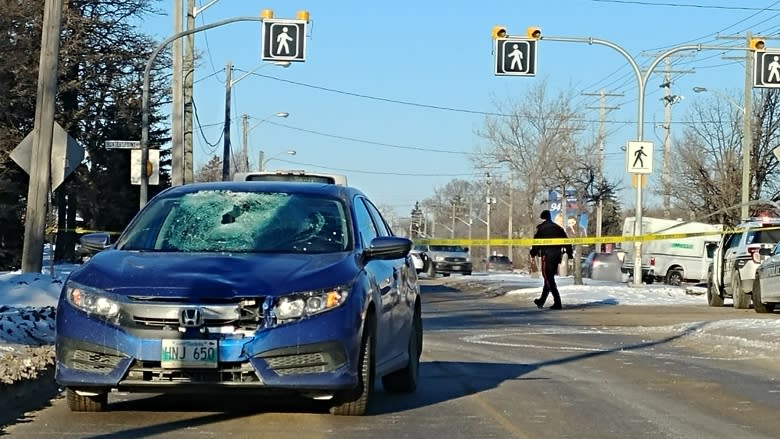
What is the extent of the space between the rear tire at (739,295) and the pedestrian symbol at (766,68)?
4.26m

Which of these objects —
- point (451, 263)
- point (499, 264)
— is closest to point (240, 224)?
point (451, 263)

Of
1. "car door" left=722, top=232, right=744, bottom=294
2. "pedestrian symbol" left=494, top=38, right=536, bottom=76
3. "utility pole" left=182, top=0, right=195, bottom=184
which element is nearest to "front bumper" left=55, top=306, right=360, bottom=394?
"car door" left=722, top=232, right=744, bottom=294

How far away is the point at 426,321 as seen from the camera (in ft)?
68.4

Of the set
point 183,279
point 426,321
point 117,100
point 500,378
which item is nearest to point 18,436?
point 183,279

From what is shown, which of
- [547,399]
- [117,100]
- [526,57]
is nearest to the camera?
[547,399]

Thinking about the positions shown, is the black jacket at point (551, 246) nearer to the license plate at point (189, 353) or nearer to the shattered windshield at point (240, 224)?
the shattered windshield at point (240, 224)

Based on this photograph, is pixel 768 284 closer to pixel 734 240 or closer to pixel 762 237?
pixel 762 237

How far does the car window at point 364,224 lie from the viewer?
9.04 metres

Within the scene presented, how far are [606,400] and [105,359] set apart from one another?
13.4 ft

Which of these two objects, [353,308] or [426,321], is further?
[426,321]

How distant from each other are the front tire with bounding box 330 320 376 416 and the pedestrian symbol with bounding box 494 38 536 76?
1874 centimetres

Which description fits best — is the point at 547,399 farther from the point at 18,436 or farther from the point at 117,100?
the point at 117,100

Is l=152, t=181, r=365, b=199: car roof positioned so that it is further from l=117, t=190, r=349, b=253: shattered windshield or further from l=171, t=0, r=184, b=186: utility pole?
l=171, t=0, r=184, b=186: utility pole

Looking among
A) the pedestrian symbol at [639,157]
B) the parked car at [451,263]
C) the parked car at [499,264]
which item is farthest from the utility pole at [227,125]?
the parked car at [499,264]
